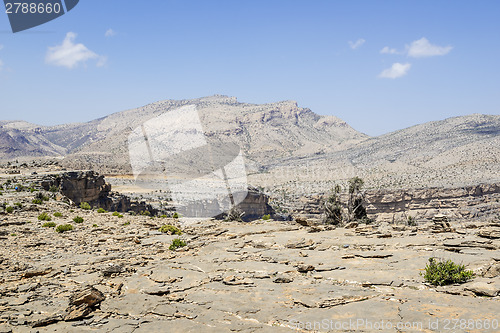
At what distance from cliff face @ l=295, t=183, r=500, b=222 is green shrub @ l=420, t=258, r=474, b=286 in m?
64.2

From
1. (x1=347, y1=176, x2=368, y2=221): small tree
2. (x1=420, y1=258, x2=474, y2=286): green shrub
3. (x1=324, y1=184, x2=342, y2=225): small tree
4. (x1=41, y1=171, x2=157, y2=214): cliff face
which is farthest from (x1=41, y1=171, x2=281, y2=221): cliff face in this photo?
(x1=420, y1=258, x2=474, y2=286): green shrub

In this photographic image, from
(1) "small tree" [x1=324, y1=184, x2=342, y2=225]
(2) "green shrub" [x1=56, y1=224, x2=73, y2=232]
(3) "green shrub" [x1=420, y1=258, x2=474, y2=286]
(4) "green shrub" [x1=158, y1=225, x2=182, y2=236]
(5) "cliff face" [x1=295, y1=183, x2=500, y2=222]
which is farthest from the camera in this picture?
(5) "cliff face" [x1=295, y1=183, x2=500, y2=222]

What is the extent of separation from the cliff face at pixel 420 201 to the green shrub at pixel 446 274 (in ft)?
211

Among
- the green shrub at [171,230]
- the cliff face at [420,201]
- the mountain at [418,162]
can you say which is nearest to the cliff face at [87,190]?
the green shrub at [171,230]

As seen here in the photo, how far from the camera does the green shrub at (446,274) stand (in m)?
9.38

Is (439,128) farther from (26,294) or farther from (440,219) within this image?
(26,294)

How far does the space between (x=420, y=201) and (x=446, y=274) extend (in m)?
74.5

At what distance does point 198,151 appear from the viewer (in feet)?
491

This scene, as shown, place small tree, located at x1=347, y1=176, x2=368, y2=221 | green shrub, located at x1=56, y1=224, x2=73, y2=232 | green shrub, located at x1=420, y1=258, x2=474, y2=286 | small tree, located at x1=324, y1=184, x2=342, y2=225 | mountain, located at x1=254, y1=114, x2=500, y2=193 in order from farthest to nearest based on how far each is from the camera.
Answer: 1. mountain, located at x1=254, y1=114, x2=500, y2=193
2. small tree, located at x1=347, y1=176, x2=368, y2=221
3. small tree, located at x1=324, y1=184, x2=342, y2=225
4. green shrub, located at x1=56, y1=224, x2=73, y2=232
5. green shrub, located at x1=420, y1=258, x2=474, y2=286

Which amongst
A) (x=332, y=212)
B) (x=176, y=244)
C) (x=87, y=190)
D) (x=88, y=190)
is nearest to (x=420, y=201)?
(x=332, y=212)

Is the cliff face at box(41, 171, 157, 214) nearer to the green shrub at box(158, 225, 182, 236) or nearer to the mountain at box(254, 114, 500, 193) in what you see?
the green shrub at box(158, 225, 182, 236)

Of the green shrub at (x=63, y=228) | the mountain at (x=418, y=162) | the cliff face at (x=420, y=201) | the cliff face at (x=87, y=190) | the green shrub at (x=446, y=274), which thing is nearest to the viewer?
the green shrub at (x=446, y=274)

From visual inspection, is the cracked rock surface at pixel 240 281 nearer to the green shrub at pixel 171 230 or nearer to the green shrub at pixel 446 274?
the green shrub at pixel 446 274

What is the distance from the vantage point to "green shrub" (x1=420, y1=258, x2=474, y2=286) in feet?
30.8
